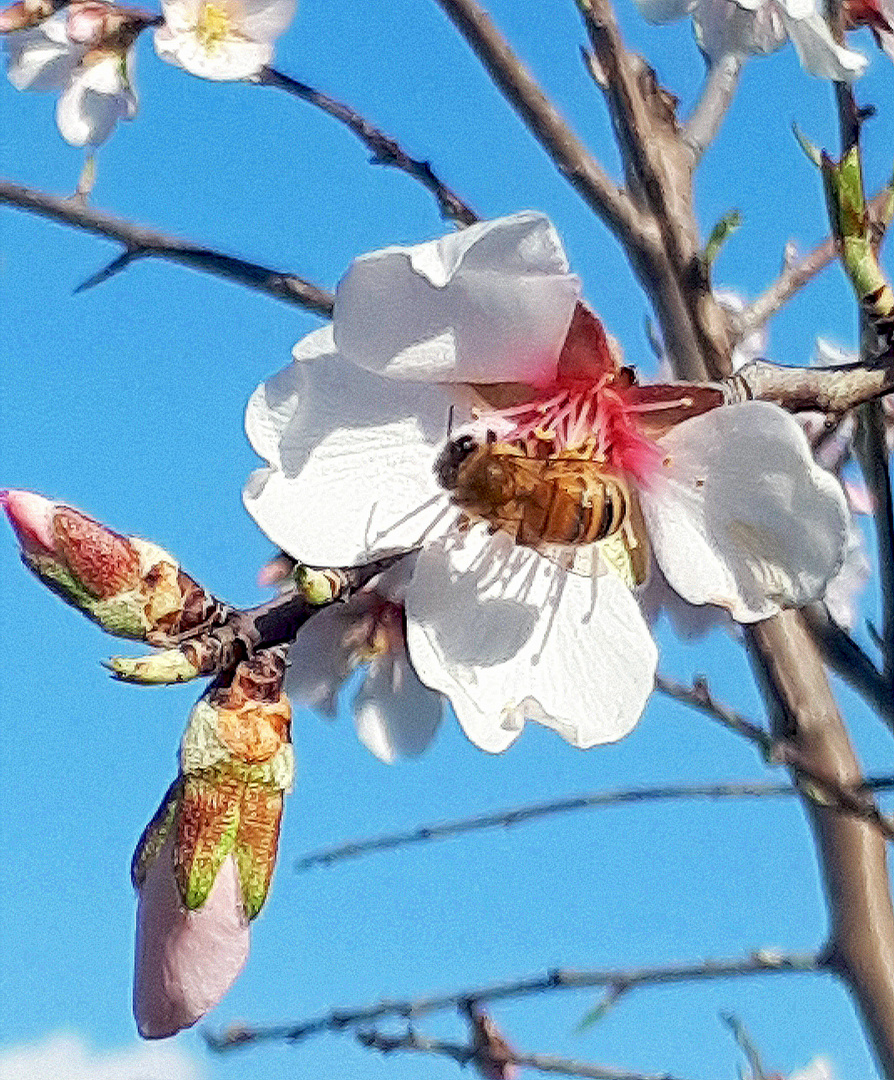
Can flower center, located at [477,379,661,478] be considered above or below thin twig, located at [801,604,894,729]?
above

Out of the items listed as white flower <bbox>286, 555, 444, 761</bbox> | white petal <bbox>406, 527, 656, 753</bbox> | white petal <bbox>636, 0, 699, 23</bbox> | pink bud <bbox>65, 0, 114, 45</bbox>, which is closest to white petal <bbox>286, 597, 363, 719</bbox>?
white flower <bbox>286, 555, 444, 761</bbox>

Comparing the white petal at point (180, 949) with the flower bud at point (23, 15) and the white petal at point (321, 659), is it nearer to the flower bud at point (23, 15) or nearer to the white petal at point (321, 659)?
the white petal at point (321, 659)

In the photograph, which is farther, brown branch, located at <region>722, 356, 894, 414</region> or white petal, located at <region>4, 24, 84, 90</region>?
white petal, located at <region>4, 24, 84, 90</region>

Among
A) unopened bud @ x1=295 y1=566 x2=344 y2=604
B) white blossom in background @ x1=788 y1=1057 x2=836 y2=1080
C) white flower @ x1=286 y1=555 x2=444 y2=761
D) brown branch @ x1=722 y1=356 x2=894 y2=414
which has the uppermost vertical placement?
unopened bud @ x1=295 y1=566 x2=344 y2=604

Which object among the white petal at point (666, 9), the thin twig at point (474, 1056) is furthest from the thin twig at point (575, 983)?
Result: the white petal at point (666, 9)

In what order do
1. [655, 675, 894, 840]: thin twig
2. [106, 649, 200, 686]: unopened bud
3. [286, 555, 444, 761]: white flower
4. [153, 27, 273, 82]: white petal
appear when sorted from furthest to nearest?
[153, 27, 273, 82]: white petal < [655, 675, 894, 840]: thin twig < [286, 555, 444, 761]: white flower < [106, 649, 200, 686]: unopened bud

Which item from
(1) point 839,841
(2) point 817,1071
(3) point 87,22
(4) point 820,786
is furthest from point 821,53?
(2) point 817,1071

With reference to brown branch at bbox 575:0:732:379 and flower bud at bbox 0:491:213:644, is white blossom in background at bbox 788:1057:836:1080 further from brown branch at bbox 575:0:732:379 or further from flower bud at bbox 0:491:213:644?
Answer: flower bud at bbox 0:491:213:644
